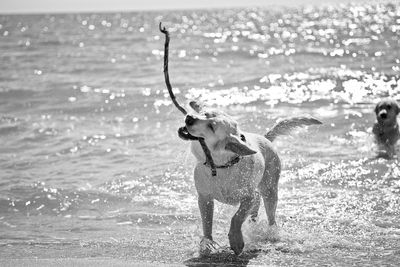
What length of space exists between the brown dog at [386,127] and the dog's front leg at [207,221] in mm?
4596

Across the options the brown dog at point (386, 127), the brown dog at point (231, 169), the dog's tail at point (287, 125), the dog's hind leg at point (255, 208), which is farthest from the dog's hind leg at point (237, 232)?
the brown dog at point (386, 127)

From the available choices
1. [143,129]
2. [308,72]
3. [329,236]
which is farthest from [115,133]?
[308,72]

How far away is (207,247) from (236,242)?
1.25 feet

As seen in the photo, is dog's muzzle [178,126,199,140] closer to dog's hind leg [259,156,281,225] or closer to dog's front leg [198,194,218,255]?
dog's front leg [198,194,218,255]

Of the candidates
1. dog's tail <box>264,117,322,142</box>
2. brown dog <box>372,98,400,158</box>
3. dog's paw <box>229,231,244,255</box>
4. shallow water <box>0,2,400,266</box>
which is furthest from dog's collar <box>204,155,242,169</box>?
brown dog <box>372,98,400,158</box>

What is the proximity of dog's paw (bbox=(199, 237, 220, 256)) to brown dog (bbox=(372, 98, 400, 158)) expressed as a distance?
4.60 m

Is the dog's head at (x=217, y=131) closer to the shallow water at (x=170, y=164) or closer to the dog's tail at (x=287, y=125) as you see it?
the shallow water at (x=170, y=164)

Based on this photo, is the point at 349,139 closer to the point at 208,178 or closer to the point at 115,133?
the point at 115,133

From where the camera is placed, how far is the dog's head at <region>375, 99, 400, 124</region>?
400 inches

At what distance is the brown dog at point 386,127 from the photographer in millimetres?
9539

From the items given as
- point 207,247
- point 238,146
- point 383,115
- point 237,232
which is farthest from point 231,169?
point 383,115

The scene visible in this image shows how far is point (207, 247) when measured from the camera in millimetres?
5305

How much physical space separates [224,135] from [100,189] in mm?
3178

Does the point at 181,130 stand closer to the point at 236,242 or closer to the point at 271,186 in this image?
the point at 236,242
